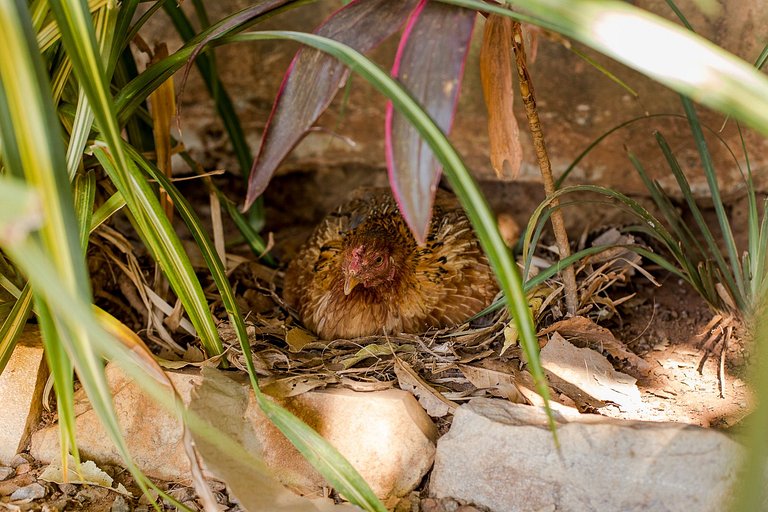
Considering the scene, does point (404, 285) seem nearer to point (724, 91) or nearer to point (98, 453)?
point (98, 453)

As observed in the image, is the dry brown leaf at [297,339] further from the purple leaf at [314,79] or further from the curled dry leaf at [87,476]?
the purple leaf at [314,79]

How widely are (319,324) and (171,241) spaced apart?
83cm

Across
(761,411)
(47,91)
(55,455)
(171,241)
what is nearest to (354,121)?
(171,241)

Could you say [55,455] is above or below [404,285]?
below

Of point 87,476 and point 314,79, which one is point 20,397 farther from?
point 314,79

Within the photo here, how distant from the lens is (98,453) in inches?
63.7

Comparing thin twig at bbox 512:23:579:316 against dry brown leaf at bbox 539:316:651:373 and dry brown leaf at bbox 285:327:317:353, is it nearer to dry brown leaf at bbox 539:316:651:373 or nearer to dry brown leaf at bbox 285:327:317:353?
dry brown leaf at bbox 539:316:651:373

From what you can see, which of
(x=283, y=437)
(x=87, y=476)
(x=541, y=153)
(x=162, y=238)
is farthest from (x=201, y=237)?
(x=541, y=153)

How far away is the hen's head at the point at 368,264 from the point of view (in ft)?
6.45

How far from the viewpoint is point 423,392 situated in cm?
163

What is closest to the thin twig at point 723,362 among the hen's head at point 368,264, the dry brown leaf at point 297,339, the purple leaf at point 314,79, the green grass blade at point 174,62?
the hen's head at point 368,264

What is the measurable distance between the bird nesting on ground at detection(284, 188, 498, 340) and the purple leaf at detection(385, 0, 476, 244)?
36.1 inches

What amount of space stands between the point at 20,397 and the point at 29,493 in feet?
0.78

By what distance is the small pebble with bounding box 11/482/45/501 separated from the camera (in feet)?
4.91
